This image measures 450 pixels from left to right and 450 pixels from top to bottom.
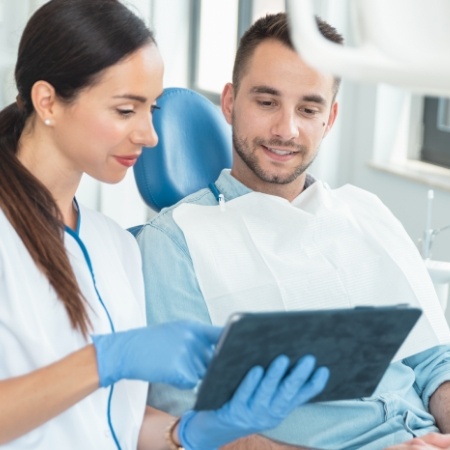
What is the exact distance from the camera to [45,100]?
1.37m

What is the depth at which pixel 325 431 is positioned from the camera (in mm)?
1629

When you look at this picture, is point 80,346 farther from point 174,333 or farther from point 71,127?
point 71,127

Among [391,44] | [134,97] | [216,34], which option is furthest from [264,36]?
[216,34]

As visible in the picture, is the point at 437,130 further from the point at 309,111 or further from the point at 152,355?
the point at 152,355

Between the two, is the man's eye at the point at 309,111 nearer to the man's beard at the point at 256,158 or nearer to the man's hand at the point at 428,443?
the man's beard at the point at 256,158

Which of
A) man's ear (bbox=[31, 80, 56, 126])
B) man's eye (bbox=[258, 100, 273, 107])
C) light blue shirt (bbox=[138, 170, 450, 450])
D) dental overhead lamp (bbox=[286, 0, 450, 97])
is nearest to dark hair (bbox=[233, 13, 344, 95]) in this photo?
man's eye (bbox=[258, 100, 273, 107])

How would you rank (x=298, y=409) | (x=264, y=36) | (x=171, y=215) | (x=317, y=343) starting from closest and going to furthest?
(x=317, y=343) < (x=298, y=409) < (x=171, y=215) < (x=264, y=36)

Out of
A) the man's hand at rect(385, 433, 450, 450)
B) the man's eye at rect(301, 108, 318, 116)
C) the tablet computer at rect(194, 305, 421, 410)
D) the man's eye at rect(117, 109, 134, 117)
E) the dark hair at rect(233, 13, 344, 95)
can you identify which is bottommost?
the man's hand at rect(385, 433, 450, 450)

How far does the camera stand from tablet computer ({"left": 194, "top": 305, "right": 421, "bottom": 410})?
3.63 ft

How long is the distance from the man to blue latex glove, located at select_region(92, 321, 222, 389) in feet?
1.16

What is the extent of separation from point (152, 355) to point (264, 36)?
0.88 metres

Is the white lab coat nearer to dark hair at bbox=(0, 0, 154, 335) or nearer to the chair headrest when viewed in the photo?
dark hair at bbox=(0, 0, 154, 335)

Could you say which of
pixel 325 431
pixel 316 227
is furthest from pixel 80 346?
pixel 316 227

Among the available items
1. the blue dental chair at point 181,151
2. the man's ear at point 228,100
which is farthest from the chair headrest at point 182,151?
the man's ear at point 228,100
